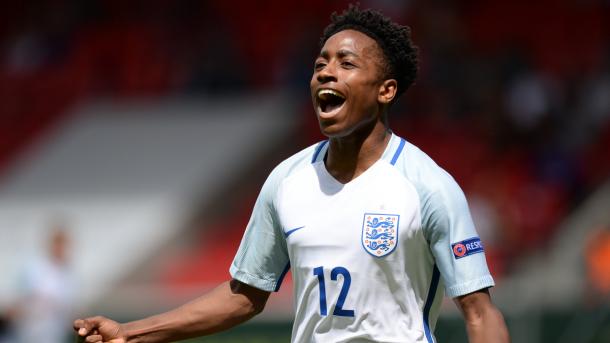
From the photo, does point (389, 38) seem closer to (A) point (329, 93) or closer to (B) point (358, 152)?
(A) point (329, 93)

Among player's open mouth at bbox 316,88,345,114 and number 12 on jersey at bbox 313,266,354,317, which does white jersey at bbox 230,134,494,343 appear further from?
player's open mouth at bbox 316,88,345,114

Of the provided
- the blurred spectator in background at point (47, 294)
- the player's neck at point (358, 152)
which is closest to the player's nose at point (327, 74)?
the player's neck at point (358, 152)

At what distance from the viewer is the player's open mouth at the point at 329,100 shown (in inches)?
195

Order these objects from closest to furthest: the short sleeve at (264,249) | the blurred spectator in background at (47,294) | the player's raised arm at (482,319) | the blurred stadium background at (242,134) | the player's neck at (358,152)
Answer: the player's raised arm at (482,319), the player's neck at (358,152), the short sleeve at (264,249), the blurred spectator in background at (47,294), the blurred stadium background at (242,134)

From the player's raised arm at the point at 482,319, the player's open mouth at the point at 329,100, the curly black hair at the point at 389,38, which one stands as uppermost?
the curly black hair at the point at 389,38

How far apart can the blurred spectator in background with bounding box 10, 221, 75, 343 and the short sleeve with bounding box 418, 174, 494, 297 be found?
758cm

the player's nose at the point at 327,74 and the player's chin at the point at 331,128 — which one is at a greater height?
the player's nose at the point at 327,74

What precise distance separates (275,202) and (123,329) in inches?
30.8

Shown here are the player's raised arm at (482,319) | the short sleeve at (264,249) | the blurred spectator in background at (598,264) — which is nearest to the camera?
the player's raised arm at (482,319)

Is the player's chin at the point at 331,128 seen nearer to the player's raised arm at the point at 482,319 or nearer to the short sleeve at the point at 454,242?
the short sleeve at the point at 454,242

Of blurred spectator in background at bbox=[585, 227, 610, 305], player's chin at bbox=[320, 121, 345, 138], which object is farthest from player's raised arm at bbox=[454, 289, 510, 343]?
blurred spectator in background at bbox=[585, 227, 610, 305]

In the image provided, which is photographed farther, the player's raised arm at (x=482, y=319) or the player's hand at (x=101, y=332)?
the player's hand at (x=101, y=332)

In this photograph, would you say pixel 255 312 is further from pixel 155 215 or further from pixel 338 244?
pixel 155 215

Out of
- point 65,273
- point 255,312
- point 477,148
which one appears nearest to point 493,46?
point 477,148
